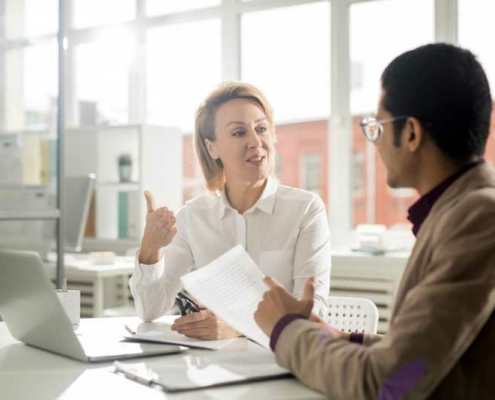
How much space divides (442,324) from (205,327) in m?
0.76

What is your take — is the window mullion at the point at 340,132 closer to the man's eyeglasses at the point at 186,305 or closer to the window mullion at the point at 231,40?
the window mullion at the point at 231,40

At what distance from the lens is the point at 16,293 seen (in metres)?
1.59

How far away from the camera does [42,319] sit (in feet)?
5.00

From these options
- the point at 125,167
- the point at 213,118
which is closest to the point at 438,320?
the point at 213,118

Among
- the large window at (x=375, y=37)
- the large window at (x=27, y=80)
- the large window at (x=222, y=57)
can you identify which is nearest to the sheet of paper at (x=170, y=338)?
the large window at (x=222, y=57)

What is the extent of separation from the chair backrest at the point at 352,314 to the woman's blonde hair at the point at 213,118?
0.60 m

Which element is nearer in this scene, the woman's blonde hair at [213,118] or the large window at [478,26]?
the woman's blonde hair at [213,118]

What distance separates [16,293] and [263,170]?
0.96m

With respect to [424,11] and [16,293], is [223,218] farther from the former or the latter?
[424,11]

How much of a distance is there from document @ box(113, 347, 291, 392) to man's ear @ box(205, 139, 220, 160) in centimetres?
107

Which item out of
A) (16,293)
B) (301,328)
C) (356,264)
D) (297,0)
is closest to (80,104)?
(297,0)

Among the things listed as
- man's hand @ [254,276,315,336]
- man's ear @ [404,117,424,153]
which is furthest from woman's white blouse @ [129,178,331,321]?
man's ear @ [404,117,424,153]

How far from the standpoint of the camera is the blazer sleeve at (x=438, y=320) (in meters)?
1.05

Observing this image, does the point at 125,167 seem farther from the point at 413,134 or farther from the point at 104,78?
the point at 413,134
